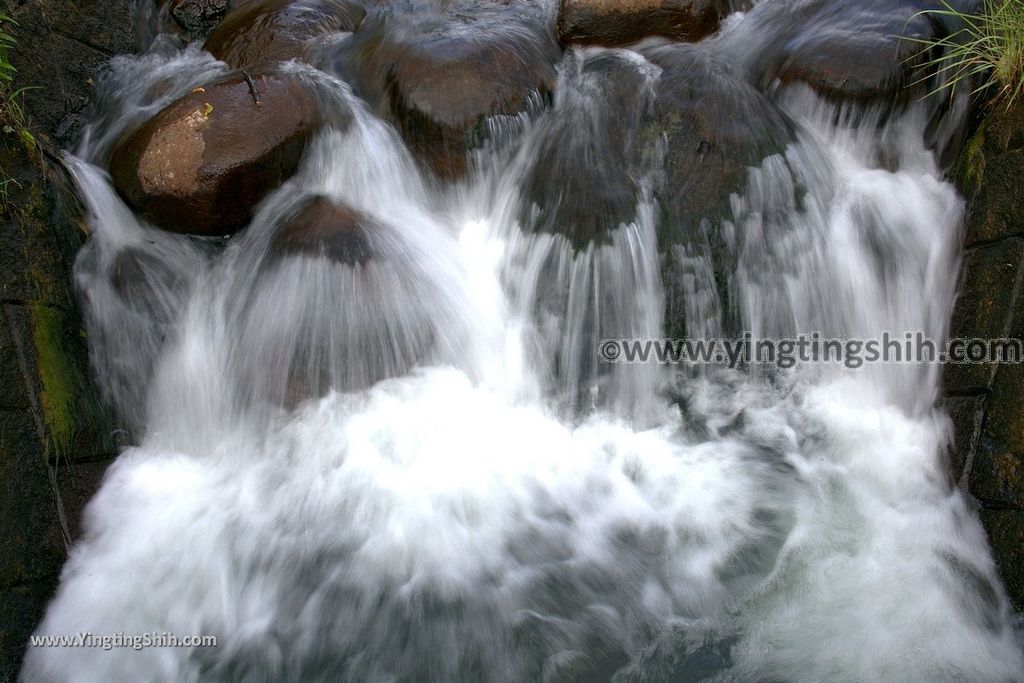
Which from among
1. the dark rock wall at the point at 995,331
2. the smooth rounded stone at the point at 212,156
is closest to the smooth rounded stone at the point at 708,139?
the dark rock wall at the point at 995,331

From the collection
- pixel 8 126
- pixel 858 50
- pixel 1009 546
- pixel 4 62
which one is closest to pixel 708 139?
pixel 858 50

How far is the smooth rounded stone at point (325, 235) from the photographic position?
12.5 feet

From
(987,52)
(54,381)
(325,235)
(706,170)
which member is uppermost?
(987,52)

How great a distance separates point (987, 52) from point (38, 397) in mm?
4446

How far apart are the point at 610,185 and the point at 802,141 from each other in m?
1.07

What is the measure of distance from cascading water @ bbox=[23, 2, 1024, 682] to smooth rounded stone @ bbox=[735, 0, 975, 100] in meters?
0.13

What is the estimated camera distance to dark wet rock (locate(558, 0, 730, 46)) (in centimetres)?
493

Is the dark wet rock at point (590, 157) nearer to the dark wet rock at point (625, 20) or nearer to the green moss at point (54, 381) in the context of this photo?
the dark wet rock at point (625, 20)

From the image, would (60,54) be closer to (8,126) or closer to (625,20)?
(8,126)

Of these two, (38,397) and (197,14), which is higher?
(197,14)

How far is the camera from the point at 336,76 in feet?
15.7

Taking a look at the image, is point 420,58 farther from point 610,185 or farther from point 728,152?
point 728,152

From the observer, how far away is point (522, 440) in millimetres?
3717

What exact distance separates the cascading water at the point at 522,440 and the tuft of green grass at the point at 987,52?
0.84 feet
